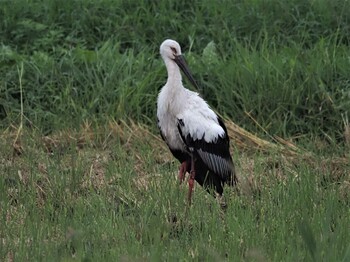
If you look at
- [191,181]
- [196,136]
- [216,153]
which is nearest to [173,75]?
[196,136]

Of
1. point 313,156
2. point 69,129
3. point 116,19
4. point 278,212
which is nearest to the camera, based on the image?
point 278,212

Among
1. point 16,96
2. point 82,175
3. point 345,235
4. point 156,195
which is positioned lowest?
point 16,96

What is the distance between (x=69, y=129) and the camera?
8336mm

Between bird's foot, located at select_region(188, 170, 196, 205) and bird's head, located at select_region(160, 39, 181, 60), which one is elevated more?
bird's head, located at select_region(160, 39, 181, 60)

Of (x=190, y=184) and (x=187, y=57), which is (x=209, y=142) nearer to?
(x=190, y=184)

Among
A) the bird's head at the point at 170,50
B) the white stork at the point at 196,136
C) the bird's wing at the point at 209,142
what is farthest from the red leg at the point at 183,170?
the bird's head at the point at 170,50

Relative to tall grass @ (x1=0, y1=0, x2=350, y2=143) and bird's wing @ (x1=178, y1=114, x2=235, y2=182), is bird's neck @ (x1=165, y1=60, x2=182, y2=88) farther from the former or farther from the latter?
tall grass @ (x1=0, y1=0, x2=350, y2=143)

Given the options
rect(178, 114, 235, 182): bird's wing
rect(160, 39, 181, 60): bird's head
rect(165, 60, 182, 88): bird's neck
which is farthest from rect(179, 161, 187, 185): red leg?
rect(160, 39, 181, 60): bird's head

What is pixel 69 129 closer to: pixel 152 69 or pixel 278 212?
pixel 152 69

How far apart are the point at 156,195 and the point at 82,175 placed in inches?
42.3

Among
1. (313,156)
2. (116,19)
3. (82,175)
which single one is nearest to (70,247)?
(82,175)

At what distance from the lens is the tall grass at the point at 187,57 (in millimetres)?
8594

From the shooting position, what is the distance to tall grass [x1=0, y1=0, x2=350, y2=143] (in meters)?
8.59

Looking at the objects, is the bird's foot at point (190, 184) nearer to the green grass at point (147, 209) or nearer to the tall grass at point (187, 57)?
the green grass at point (147, 209)
